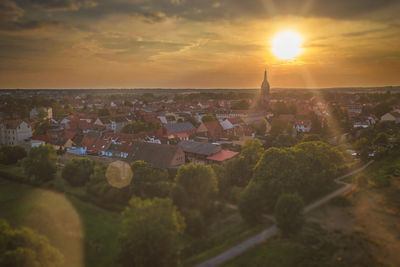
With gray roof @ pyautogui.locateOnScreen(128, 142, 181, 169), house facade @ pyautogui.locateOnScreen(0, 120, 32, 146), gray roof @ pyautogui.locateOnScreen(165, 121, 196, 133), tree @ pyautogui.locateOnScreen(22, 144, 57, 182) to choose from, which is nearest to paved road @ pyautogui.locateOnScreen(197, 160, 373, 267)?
gray roof @ pyautogui.locateOnScreen(128, 142, 181, 169)

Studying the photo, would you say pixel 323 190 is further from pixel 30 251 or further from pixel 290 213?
pixel 30 251

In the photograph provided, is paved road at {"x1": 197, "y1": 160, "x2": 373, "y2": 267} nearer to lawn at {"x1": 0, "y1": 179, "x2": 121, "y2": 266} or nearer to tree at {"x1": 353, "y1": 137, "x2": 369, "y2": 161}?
lawn at {"x1": 0, "y1": 179, "x2": 121, "y2": 266}

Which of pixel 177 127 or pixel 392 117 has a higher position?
pixel 392 117

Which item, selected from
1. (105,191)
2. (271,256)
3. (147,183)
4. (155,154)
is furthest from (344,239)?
(155,154)


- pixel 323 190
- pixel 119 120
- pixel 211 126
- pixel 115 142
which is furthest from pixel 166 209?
pixel 119 120

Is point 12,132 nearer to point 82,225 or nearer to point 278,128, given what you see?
point 82,225

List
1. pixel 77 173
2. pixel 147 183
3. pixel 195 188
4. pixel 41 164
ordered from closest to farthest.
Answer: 1. pixel 195 188
2. pixel 147 183
3. pixel 77 173
4. pixel 41 164
